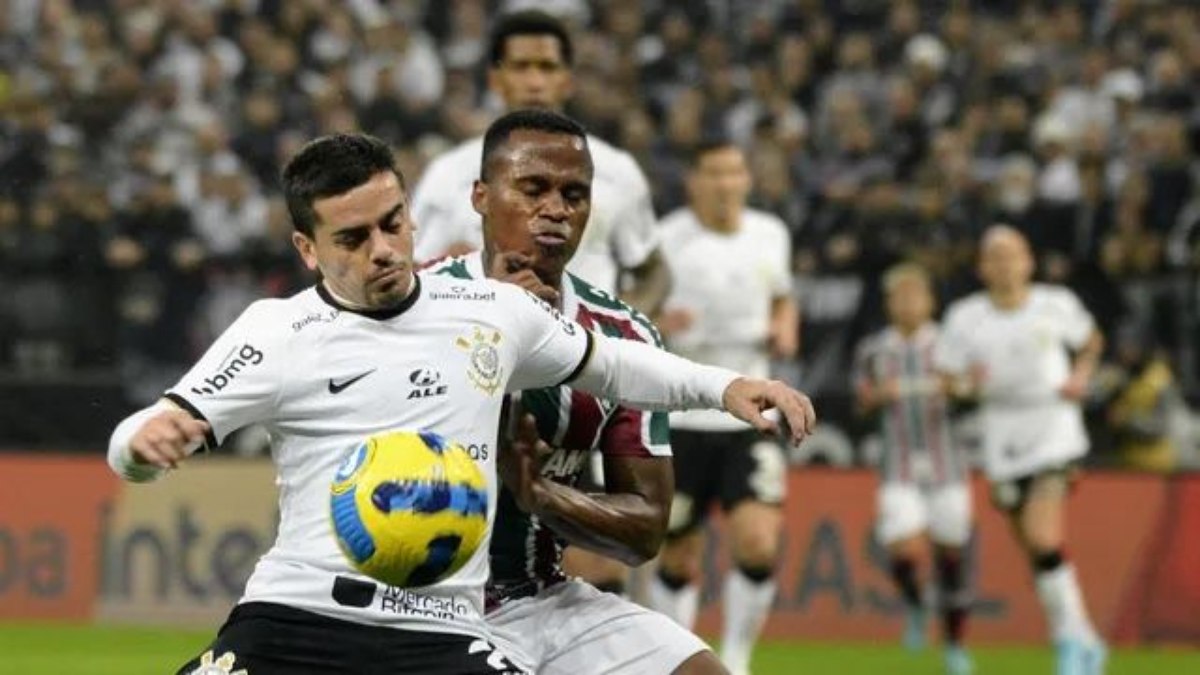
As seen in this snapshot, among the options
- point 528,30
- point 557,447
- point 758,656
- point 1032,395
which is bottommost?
point 758,656

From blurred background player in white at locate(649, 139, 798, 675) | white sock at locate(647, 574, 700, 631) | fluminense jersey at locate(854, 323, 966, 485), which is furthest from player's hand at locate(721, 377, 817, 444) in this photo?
fluminense jersey at locate(854, 323, 966, 485)

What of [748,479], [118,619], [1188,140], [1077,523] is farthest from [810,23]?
[748,479]

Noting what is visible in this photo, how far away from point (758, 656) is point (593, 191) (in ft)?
19.2

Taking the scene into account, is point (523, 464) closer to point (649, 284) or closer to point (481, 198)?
point (481, 198)

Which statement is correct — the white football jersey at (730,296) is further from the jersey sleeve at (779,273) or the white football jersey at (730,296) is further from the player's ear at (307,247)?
the player's ear at (307,247)

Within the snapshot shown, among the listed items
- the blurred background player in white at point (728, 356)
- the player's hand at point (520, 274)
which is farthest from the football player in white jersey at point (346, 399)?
the blurred background player in white at point (728, 356)

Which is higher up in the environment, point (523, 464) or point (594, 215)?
point (594, 215)

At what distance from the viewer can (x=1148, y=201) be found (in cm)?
1659

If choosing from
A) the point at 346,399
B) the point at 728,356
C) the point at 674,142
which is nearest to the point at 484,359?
the point at 346,399

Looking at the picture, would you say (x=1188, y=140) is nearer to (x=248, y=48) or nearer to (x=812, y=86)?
(x=812, y=86)

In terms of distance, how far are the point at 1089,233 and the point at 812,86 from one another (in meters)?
3.14

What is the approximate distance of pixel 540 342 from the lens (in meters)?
5.54

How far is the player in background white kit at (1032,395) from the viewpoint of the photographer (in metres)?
12.4

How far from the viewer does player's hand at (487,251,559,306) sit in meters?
5.88
